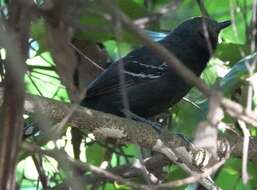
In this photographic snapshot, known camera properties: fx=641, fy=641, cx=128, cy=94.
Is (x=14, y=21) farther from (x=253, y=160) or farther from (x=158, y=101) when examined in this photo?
(x=158, y=101)

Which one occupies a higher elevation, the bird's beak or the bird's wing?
the bird's beak

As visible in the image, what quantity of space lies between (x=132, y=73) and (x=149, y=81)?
0.13m

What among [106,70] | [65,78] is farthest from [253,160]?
[65,78]

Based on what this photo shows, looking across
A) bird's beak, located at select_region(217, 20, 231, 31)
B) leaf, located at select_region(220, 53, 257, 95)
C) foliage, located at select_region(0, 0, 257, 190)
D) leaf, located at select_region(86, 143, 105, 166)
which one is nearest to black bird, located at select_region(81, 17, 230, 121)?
bird's beak, located at select_region(217, 20, 231, 31)

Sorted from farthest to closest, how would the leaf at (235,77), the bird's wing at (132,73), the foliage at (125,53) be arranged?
the bird's wing at (132,73), the foliage at (125,53), the leaf at (235,77)

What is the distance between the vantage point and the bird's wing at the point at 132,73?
3.70 metres

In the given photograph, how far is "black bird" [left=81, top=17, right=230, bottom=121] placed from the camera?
11.8 ft

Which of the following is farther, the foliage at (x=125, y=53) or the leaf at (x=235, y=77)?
the foliage at (x=125, y=53)

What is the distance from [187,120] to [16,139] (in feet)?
6.57

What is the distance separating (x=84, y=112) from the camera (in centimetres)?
247

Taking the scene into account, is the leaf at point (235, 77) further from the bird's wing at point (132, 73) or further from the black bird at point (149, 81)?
the bird's wing at point (132, 73)

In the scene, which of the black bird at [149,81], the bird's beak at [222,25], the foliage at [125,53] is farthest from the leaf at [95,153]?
the bird's beak at [222,25]

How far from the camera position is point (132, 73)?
388cm

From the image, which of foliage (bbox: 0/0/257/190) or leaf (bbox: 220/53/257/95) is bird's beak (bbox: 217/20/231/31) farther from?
leaf (bbox: 220/53/257/95)
